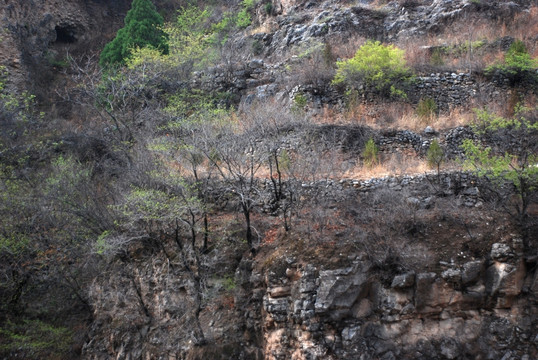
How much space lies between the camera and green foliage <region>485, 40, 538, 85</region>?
15484mm

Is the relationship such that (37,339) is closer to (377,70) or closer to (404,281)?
(404,281)

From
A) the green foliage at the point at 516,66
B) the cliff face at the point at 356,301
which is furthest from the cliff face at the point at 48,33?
the green foliage at the point at 516,66

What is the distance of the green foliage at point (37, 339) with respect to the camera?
11578 mm

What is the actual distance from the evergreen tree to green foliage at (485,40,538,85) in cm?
1503

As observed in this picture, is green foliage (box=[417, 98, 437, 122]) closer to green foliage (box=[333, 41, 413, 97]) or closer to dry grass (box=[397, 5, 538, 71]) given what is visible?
green foliage (box=[333, 41, 413, 97])

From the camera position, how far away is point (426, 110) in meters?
15.4

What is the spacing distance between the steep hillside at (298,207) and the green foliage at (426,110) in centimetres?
8

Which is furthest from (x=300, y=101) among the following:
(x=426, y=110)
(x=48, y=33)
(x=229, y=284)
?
(x=48, y=33)

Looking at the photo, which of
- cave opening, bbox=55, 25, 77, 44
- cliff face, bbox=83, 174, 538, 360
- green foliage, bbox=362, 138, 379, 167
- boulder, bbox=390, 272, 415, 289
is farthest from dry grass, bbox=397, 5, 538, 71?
cave opening, bbox=55, 25, 77, 44

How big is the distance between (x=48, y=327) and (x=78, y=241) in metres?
2.57

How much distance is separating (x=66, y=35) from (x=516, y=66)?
78.4 feet

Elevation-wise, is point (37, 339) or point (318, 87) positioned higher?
point (318, 87)

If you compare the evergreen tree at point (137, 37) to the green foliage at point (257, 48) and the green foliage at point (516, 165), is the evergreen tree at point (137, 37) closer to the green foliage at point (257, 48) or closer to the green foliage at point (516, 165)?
the green foliage at point (257, 48)

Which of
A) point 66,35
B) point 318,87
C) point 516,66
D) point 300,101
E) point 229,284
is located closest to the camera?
point 229,284
